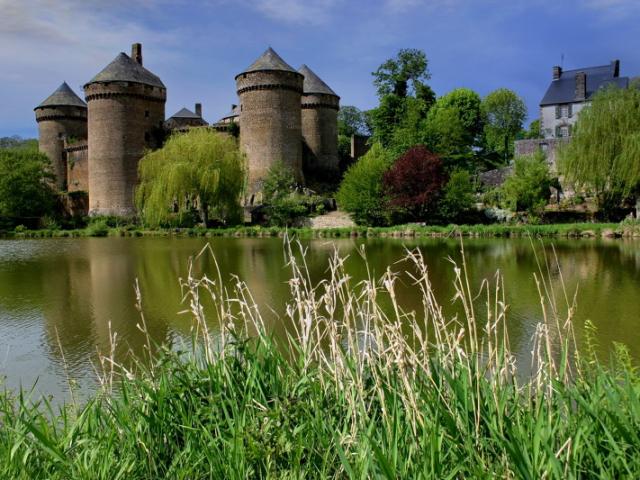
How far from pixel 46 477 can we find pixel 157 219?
2459 centimetres

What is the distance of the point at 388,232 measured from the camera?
76.2ft

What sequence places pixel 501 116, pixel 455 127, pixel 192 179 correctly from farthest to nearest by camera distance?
pixel 501 116 → pixel 455 127 → pixel 192 179

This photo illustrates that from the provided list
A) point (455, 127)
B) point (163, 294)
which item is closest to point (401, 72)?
point (455, 127)

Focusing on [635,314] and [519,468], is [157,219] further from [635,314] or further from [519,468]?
[519,468]

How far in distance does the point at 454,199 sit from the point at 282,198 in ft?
27.4

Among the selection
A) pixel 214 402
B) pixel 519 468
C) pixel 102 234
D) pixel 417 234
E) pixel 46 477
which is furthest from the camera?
pixel 102 234

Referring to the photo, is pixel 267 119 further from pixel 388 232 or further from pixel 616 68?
pixel 616 68

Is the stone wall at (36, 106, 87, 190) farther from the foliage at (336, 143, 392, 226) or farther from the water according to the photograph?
the water

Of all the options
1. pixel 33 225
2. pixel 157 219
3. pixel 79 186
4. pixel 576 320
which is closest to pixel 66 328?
pixel 576 320

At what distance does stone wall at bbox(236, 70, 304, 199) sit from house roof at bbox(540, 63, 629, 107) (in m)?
15.8

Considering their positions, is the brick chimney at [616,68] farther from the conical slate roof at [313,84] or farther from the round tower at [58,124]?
the round tower at [58,124]

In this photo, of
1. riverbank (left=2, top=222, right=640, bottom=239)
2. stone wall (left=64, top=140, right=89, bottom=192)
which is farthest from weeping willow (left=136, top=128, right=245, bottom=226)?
stone wall (left=64, top=140, right=89, bottom=192)

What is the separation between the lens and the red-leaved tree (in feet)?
82.9

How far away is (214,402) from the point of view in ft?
8.10
